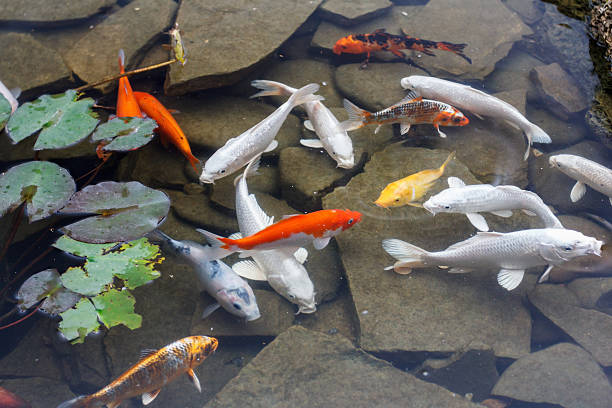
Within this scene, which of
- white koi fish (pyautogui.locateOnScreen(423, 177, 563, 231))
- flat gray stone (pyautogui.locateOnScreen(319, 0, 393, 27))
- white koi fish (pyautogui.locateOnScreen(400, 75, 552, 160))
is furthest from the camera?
flat gray stone (pyautogui.locateOnScreen(319, 0, 393, 27))

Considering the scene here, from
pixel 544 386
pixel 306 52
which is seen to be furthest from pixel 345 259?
pixel 306 52

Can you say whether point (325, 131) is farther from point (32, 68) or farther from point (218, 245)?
point (32, 68)

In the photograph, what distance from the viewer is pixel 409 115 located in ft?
12.4

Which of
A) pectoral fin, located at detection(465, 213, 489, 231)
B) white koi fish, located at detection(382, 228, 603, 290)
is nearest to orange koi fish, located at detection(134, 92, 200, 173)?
white koi fish, located at detection(382, 228, 603, 290)

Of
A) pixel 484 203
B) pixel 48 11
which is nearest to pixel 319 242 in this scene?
pixel 484 203

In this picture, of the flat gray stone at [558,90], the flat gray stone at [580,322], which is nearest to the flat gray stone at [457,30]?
the flat gray stone at [558,90]

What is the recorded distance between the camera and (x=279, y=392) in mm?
2760

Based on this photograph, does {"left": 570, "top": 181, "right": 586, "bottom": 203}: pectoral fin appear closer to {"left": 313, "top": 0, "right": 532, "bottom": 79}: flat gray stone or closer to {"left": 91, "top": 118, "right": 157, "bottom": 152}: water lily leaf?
{"left": 313, "top": 0, "right": 532, "bottom": 79}: flat gray stone

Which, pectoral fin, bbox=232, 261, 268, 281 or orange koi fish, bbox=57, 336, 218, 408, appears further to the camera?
pectoral fin, bbox=232, 261, 268, 281

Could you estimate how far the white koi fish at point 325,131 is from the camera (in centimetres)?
360

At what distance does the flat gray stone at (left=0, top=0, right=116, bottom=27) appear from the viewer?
4.69m

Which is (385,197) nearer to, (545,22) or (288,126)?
(288,126)

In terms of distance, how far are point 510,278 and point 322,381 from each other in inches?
59.4

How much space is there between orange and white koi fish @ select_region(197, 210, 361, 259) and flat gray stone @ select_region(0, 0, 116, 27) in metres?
3.61
